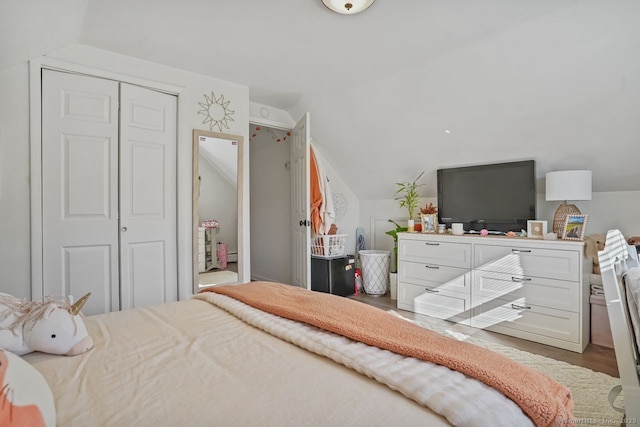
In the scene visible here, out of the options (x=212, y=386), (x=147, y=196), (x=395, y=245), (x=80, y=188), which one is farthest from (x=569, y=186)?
(x=80, y=188)

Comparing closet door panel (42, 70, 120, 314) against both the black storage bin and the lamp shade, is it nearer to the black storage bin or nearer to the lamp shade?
the black storage bin

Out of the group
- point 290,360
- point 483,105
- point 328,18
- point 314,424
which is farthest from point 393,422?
point 483,105

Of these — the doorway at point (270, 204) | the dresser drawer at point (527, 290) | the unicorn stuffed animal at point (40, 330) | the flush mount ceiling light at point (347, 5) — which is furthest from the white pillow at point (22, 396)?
the doorway at point (270, 204)

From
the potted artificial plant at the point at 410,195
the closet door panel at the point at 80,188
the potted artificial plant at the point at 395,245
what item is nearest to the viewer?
the closet door panel at the point at 80,188

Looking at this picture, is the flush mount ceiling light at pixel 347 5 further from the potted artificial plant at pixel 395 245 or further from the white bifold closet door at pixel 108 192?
the potted artificial plant at pixel 395 245

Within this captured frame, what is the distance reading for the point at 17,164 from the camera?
2.33 m

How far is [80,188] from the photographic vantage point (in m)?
2.57

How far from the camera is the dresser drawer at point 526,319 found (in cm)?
246

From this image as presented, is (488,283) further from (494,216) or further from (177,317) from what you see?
(177,317)

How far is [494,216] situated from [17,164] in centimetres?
379

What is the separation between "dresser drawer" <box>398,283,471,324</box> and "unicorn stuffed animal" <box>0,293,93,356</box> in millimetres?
2818

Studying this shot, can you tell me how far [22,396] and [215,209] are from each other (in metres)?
2.66

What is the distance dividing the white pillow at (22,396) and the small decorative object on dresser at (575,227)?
10.1 ft

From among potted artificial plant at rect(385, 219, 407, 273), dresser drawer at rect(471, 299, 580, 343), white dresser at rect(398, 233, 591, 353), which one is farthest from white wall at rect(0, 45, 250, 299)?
dresser drawer at rect(471, 299, 580, 343)
